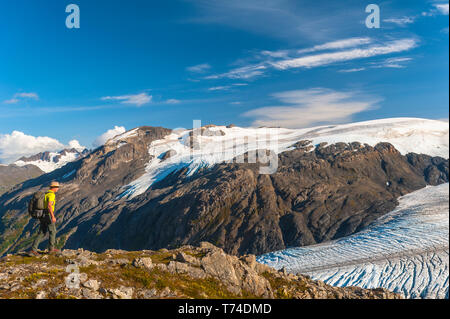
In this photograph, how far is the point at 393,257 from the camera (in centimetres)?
8038

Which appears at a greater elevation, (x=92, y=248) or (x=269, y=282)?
(x=269, y=282)

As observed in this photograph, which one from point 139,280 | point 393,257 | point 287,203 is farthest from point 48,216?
point 287,203

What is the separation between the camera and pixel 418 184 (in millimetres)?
163000

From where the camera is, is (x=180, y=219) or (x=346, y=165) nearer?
(x=180, y=219)

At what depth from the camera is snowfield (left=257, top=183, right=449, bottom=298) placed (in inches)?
2689

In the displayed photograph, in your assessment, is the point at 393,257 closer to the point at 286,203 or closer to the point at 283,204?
the point at 283,204

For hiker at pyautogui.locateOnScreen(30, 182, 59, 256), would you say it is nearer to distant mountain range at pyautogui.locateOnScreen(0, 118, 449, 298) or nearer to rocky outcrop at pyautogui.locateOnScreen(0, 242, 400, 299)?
rocky outcrop at pyautogui.locateOnScreen(0, 242, 400, 299)

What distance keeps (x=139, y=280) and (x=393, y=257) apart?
276ft

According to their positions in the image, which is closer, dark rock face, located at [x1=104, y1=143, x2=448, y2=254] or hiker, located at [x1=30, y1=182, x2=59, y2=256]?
hiker, located at [x1=30, y1=182, x2=59, y2=256]

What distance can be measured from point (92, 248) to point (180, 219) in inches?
2566

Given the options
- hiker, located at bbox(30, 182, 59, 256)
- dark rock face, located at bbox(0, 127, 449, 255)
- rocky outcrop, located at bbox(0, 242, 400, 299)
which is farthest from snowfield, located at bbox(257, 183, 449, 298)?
hiker, located at bbox(30, 182, 59, 256)

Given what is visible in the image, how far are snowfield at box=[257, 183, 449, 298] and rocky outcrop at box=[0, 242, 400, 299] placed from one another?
56917 mm

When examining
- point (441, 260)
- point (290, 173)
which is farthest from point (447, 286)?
point (290, 173)
